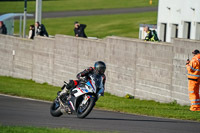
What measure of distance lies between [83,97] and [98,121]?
2.42 feet

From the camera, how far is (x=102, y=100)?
792 inches

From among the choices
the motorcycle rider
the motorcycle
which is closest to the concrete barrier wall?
the motorcycle rider

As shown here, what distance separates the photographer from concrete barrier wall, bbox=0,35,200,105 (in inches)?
760

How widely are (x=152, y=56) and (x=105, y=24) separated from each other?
1271 inches

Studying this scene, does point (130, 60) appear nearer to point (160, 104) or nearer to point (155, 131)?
point (160, 104)

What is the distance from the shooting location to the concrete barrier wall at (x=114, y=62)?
19297mm

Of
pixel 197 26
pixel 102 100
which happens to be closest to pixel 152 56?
pixel 102 100

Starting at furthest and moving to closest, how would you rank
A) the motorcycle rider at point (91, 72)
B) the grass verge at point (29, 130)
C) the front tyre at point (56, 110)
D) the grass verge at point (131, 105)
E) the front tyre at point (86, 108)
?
the grass verge at point (131, 105), the front tyre at point (56, 110), the motorcycle rider at point (91, 72), the front tyre at point (86, 108), the grass verge at point (29, 130)

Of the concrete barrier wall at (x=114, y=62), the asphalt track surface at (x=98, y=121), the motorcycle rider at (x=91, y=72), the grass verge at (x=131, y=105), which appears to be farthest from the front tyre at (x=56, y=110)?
the concrete barrier wall at (x=114, y=62)

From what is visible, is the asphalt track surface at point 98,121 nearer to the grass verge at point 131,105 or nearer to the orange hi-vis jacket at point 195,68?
the grass verge at point 131,105

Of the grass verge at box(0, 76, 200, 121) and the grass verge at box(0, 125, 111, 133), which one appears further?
the grass verge at box(0, 76, 200, 121)

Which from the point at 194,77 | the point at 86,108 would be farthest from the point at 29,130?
the point at 194,77

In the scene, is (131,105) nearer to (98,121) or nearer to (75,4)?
(98,121)

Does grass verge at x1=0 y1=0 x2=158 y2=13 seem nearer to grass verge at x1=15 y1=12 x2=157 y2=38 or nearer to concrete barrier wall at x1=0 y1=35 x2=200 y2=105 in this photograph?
grass verge at x1=15 y1=12 x2=157 y2=38
